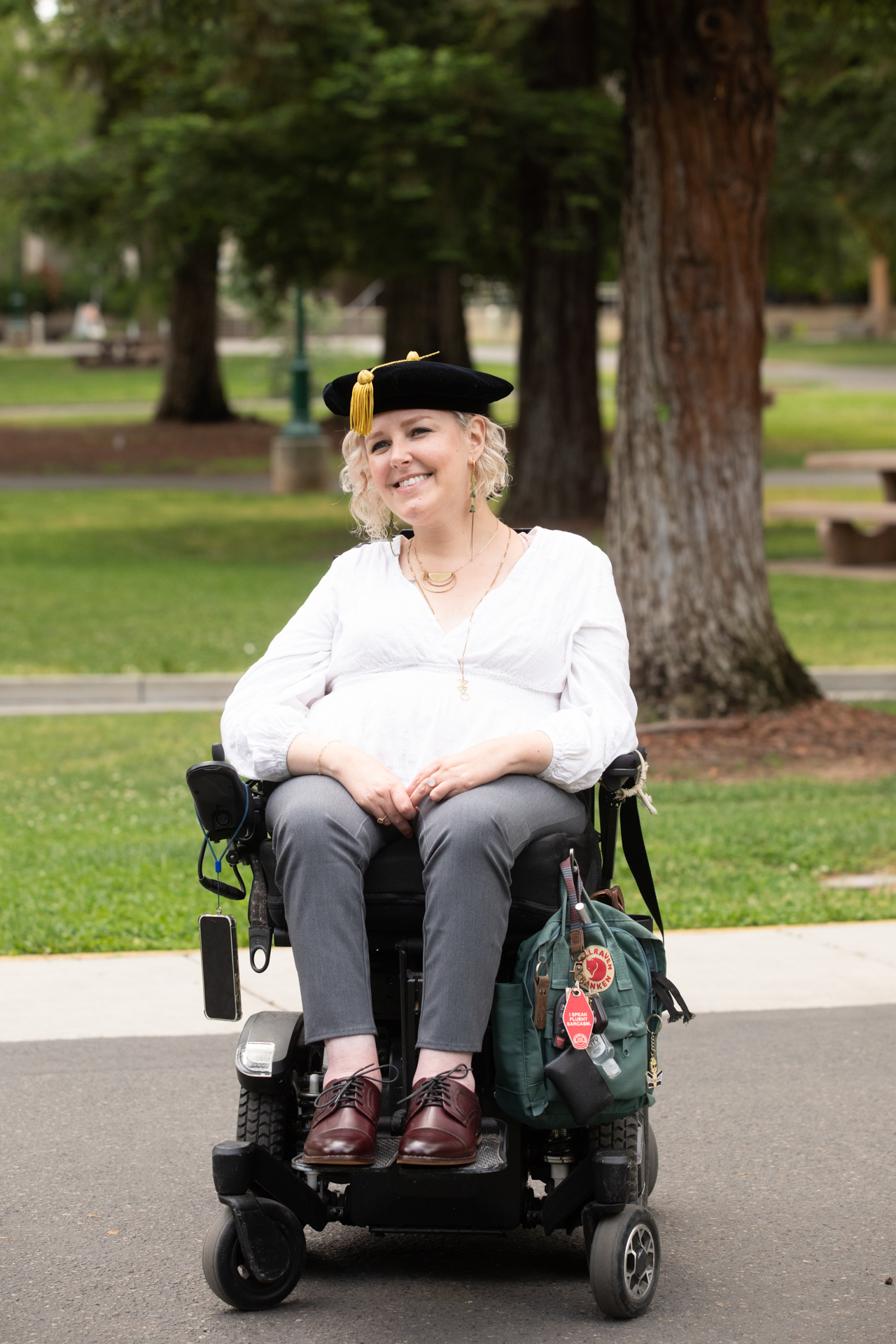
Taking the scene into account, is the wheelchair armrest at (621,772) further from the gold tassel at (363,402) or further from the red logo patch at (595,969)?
the gold tassel at (363,402)

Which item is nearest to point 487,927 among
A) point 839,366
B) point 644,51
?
Answer: point 644,51

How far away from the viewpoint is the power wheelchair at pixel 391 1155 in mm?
3299

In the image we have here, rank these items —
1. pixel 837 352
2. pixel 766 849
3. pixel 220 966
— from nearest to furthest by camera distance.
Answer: pixel 220 966
pixel 766 849
pixel 837 352

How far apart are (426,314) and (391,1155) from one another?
65.5 feet

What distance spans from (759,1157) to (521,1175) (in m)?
1.04

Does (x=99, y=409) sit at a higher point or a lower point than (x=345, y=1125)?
lower

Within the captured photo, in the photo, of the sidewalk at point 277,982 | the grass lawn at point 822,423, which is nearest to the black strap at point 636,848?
the sidewalk at point 277,982

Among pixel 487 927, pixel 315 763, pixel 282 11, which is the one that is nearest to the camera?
pixel 487 927

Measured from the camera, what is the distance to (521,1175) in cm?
340

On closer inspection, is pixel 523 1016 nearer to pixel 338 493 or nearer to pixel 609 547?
pixel 609 547

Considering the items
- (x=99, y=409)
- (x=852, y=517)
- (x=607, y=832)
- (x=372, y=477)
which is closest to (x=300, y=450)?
(x=852, y=517)

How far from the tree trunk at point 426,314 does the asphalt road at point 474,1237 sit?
1806cm

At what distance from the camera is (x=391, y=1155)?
3.27m

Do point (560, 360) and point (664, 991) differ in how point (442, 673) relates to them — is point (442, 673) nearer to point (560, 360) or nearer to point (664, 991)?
point (664, 991)
